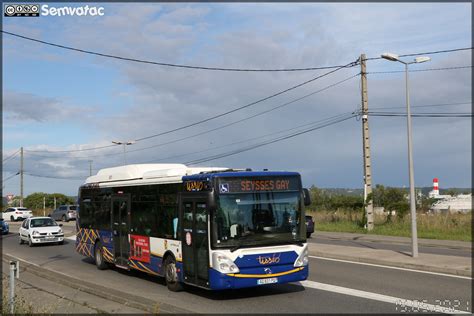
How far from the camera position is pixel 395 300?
9945 millimetres

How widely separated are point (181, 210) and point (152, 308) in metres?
2.78

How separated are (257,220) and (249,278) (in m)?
1.13

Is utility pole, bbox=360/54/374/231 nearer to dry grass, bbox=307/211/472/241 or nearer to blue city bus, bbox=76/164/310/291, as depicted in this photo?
dry grass, bbox=307/211/472/241

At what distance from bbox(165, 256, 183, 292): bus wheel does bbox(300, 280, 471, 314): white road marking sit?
2805mm

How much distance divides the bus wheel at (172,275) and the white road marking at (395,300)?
9.20 ft

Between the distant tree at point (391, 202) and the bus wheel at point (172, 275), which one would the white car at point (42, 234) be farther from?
the distant tree at point (391, 202)

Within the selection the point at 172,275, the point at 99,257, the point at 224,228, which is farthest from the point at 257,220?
the point at 99,257

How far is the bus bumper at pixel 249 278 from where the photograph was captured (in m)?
10.0

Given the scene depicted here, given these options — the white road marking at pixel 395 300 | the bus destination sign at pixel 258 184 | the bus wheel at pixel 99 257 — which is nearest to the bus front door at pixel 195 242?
the bus destination sign at pixel 258 184

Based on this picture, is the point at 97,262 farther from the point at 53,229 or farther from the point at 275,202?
the point at 53,229

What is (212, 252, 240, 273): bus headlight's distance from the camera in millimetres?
10055

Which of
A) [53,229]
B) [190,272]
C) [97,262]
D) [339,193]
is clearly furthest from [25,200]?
[190,272]

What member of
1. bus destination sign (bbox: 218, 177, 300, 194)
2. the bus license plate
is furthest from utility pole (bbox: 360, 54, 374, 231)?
the bus license plate

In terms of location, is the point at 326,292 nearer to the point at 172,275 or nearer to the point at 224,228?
the point at 224,228
